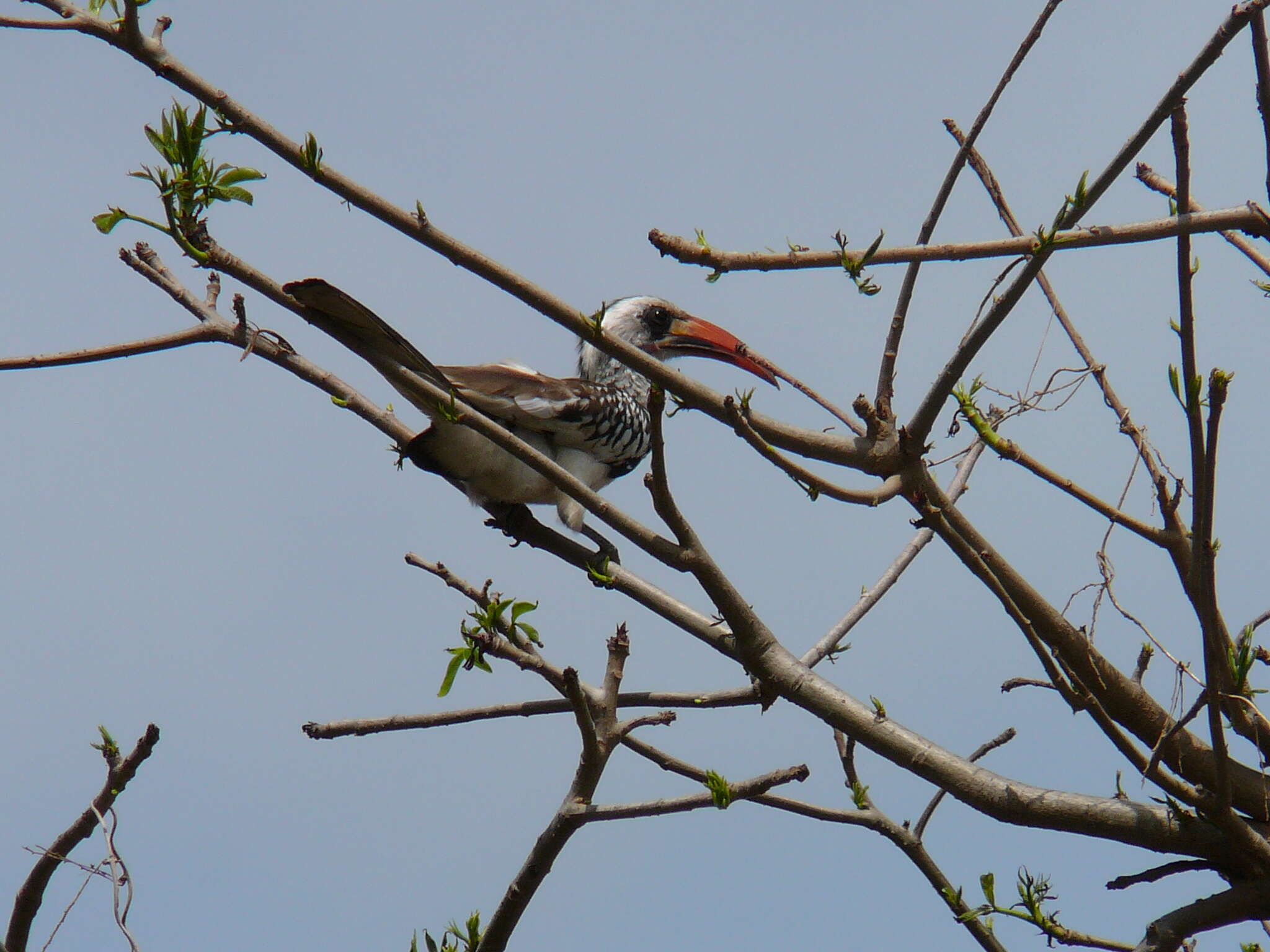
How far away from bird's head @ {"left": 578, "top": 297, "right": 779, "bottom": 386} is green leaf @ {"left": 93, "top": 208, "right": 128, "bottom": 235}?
13.4ft

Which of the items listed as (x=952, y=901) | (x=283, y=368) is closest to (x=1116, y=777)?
(x=952, y=901)

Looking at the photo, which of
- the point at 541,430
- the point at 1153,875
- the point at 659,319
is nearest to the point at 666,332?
the point at 659,319

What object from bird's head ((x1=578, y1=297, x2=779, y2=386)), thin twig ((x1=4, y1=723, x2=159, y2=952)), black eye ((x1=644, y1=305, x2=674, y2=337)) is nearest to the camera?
thin twig ((x1=4, y1=723, x2=159, y2=952))

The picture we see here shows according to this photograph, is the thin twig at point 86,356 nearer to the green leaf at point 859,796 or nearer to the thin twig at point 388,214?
the thin twig at point 388,214

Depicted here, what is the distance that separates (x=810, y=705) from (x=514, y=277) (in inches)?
50.9

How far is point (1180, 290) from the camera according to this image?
2322 mm

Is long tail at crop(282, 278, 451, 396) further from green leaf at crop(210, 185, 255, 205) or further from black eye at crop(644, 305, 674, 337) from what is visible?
black eye at crop(644, 305, 674, 337)

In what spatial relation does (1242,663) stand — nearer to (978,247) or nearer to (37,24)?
(978,247)

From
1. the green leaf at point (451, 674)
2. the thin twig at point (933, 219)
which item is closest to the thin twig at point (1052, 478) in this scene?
the thin twig at point (933, 219)

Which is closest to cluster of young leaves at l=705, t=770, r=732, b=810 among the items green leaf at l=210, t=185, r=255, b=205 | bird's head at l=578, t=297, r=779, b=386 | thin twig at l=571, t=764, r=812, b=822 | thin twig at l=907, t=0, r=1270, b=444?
thin twig at l=571, t=764, r=812, b=822

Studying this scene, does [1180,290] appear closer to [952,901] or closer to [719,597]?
[719,597]

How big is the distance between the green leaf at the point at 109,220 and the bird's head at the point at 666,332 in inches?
160

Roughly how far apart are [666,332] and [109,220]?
4612 millimetres

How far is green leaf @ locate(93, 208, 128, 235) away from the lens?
2646 mm
